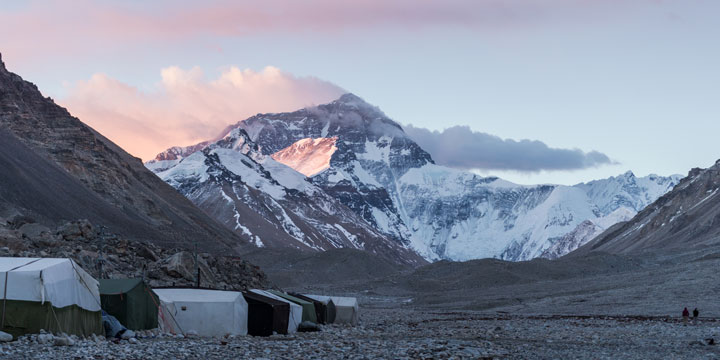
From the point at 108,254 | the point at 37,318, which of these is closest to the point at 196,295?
the point at 37,318

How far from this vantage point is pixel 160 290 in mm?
38562

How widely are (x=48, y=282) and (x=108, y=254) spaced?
29.0 meters

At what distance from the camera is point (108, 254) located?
5569cm

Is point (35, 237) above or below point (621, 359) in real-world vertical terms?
above

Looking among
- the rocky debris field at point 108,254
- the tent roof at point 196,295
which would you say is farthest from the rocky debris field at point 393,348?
the rocky debris field at point 108,254

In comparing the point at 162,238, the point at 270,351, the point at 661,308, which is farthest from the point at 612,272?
the point at 270,351

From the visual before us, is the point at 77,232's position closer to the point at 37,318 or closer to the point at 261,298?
the point at 261,298

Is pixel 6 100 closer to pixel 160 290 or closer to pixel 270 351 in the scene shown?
pixel 160 290

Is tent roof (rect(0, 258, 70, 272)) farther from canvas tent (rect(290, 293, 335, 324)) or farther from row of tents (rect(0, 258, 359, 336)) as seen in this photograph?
canvas tent (rect(290, 293, 335, 324))

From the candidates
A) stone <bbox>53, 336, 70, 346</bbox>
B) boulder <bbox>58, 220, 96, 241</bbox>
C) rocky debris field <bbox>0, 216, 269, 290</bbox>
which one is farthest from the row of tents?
boulder <bbox>58, 220, 96, 241</bbox>

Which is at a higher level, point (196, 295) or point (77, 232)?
point (77, 232)

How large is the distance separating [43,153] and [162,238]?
3049 centimetres

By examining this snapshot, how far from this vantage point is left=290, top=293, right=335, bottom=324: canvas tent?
171ft

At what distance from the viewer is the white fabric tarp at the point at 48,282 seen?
1061 inches
